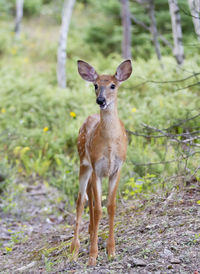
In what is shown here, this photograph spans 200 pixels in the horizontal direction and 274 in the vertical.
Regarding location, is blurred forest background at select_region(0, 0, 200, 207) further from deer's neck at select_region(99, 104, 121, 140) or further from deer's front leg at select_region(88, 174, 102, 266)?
deer's front leg at select_region(88, 174, 102, 266)

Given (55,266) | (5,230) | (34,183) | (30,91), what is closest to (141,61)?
(30,91)

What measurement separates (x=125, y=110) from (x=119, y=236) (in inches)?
159

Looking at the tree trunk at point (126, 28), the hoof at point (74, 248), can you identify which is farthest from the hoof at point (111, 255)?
the tree trunk at point (126, 28)

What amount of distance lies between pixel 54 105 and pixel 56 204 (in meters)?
3.47

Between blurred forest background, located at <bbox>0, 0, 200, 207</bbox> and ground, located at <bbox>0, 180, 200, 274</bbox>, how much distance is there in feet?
0.78

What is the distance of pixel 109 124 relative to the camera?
12.8 feet

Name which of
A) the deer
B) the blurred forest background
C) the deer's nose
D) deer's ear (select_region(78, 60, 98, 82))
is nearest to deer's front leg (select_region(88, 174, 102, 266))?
the deer

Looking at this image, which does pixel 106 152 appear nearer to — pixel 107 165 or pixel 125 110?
pixel 107 165

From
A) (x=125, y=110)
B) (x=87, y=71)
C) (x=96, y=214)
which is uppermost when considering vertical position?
(x=125, y=110)

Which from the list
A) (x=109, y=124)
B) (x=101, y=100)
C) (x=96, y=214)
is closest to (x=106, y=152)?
(x=109, y=124)

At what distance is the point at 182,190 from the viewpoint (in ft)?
16.5

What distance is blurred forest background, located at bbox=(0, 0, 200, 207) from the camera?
5.62 m

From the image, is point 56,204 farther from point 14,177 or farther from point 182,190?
point 182,190

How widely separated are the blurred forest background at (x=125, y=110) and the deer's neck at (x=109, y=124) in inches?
38.1
